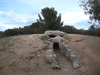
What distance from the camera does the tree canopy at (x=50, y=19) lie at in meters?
19.0

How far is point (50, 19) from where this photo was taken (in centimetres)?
1911

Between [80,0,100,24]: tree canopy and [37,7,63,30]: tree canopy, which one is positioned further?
[37,7,63,30]: tree canopy

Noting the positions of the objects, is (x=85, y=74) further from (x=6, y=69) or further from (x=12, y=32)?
(x=12, y=32)

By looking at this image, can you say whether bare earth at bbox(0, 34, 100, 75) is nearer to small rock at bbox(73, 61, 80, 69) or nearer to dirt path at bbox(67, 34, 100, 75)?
dirt path at bbox(67, 34, 100, 75)

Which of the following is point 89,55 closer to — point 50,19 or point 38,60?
point 38,60

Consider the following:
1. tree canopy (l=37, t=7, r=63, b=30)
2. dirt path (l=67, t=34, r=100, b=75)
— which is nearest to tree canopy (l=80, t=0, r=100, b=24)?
dirt path (l=67, t=34, r=100, b=75)

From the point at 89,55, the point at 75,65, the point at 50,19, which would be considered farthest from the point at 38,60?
the point at 50,19

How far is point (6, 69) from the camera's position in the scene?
220 inches

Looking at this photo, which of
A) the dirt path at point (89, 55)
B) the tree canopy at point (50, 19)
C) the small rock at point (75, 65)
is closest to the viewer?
the dirt path at point (89, 55)

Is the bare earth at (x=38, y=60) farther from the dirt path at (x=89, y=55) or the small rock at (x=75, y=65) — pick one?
the small rock at (x=75, y=65)

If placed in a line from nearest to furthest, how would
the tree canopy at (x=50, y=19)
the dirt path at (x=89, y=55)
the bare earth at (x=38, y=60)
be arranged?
the bare earth at (x=38, y=60) → the dirt path at (x=89, y=55) → the tree canopy at (x=50, y=19)

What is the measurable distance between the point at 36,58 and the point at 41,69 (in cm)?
99

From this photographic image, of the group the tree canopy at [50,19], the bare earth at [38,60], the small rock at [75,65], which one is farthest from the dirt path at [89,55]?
the tree canopy at [50,19]

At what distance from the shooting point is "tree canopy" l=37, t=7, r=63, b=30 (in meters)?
19.0
